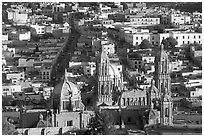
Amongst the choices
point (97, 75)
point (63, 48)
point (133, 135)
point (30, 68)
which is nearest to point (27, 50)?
point (63, 48)

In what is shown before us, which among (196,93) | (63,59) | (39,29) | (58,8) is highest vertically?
(196,93)

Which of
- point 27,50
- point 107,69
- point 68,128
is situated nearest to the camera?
point 68,128

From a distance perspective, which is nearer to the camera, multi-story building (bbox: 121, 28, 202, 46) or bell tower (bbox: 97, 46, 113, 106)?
bell tower (bbox: 97, 46, 113, 106)

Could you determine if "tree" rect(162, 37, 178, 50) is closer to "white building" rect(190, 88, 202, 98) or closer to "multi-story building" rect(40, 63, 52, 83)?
"multi-story building" rect(40, 63, 52, 83)

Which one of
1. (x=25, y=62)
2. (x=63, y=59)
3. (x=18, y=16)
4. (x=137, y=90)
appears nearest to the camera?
(x=137, y=90)

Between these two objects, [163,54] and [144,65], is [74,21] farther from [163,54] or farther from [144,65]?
[163,54]

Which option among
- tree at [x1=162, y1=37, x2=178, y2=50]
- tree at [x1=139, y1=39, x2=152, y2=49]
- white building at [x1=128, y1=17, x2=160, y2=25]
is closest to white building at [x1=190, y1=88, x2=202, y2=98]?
tree at [x1=139, y1=39, x2=152, y2=49]

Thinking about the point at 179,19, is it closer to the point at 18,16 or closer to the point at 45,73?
the point at 18,16

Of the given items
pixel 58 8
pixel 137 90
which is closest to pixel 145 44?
pixel 137 90
